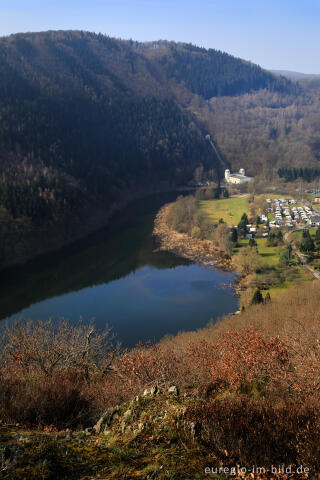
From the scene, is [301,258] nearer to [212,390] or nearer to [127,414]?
[212,390]

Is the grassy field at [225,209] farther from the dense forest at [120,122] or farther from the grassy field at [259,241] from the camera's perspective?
the dense forest at [120,122]

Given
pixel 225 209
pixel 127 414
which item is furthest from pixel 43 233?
pixel 127 414

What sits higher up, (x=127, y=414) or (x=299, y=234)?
(x=127, y=414)

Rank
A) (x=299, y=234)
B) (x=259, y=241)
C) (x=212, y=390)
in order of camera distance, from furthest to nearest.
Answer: (x=299, y=234), (x=259, y=241), (x=212, y=390)

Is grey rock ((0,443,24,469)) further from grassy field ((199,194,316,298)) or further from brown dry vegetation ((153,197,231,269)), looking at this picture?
brown dry vegetation ((153,197,231,269))

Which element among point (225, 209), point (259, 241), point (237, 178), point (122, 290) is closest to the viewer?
point (122, 290)

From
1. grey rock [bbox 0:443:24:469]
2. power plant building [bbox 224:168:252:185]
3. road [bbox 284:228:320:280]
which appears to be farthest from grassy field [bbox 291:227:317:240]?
grey rock [bbox 0:443:24:469]

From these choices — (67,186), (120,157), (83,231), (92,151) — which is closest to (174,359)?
(83,231)

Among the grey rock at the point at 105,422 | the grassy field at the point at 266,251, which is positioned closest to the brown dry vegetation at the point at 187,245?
the grassy field at the point at 266,251
